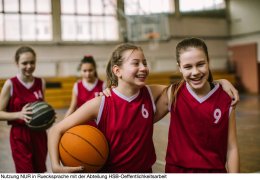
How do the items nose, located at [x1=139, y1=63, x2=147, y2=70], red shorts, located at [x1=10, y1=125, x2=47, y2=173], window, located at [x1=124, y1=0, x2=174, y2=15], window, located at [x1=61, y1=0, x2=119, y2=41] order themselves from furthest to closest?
window, located at [x1=124, y1=0, x2=174, y2=15] < window, located at [x1=61, y1=0, x2=119, y2=41] < red shorts, located at [x1=10, y1=125, x2=47, y2=173] < nose, located at [x1=139, y1=63, x2=147, y2=70]

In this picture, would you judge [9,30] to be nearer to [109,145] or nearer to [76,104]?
[76,104]

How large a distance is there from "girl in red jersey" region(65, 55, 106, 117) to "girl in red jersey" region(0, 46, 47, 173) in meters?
0.57

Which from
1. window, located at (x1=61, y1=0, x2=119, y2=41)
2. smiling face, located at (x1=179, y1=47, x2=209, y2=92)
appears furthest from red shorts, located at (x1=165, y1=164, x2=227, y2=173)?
window, located at (x1=61, y1=0, x2=119, y2=41)

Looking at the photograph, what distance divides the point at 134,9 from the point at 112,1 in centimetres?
63

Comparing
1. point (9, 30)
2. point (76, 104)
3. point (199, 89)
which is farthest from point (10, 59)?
point (199, 89)

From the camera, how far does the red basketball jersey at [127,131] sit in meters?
1.42

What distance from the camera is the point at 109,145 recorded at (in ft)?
4.72

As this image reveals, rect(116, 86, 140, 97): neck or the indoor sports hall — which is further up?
the indoor sports hall

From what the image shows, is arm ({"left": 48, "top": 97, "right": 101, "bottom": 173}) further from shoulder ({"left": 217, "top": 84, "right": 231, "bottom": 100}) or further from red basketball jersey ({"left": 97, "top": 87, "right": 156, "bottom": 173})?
shoulder ({"left": 217, "top": 84, "right": 231, "bottom": 100})

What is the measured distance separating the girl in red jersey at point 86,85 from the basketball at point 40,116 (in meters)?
0.65

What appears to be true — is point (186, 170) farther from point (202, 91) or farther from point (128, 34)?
point (128, 34)

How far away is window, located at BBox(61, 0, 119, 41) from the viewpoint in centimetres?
917

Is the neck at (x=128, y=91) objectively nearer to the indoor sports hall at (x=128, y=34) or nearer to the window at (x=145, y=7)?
the indoor sports hall at (x=128, y=34)

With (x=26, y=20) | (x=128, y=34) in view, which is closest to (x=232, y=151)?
(x=26, y=20)
